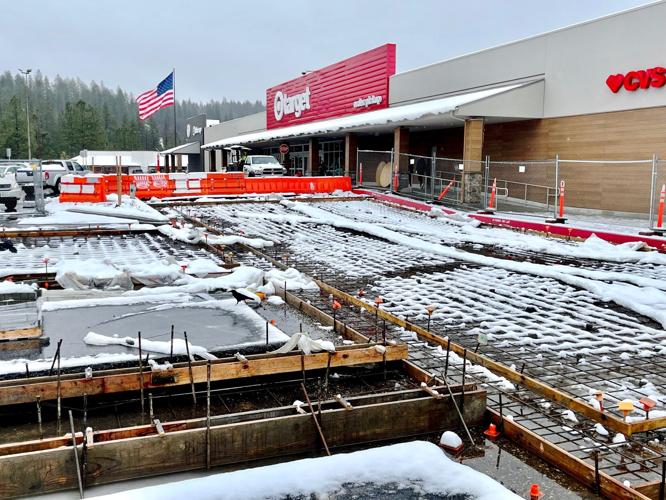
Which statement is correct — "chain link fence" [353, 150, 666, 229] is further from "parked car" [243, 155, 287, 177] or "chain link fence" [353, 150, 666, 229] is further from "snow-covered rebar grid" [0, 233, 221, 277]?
"parked car" [243, 155, 287, 177]

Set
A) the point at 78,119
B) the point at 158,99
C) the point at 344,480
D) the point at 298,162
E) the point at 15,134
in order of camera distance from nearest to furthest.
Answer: the point at 344,480 → the point at 158,99 → the point at 298,162 → the point at 15,134 → the point at 78,119

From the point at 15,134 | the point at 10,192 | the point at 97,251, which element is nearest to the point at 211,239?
the point at 97,251

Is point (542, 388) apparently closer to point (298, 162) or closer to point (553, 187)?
point (553, 187)

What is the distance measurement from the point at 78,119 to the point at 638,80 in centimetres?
11053

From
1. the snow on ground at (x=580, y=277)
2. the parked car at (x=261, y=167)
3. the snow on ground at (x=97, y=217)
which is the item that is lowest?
the snow on ground at (x=580, y=277)

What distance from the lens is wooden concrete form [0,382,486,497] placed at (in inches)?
159

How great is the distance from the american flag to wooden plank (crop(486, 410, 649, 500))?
34.3 m

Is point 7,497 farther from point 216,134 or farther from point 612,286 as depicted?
point 216,134

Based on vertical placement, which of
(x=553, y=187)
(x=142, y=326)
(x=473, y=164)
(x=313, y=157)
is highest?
(x=313, y=157)

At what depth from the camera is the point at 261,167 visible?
37.6m

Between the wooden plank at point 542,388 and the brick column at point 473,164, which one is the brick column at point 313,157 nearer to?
the brick column at point 473,164

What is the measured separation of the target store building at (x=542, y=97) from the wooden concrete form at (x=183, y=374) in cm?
1813

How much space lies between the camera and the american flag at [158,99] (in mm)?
36469

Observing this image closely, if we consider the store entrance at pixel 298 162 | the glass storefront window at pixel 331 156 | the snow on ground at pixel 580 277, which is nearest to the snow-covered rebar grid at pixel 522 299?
the snow on ground at pixel 580 277
